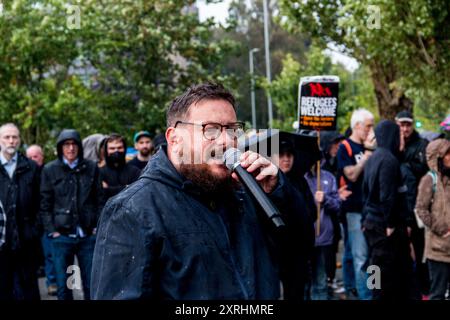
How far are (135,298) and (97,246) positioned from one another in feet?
0.94

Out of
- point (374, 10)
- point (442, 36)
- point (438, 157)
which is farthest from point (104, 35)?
point (438, 157)

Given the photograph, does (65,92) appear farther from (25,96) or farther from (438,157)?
(438,157)

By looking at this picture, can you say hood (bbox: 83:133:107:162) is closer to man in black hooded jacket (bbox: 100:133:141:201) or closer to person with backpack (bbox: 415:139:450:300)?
man in black hooded jacket (bbox: 100:133:141:201)

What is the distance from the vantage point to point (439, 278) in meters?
6.55

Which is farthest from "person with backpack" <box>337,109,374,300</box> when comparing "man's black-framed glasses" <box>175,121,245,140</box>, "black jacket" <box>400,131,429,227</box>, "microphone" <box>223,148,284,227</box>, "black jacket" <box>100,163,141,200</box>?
"microphone" <box>223,148,284,227</box>

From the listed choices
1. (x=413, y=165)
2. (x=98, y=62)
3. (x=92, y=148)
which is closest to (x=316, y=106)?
(x=413, y=165)

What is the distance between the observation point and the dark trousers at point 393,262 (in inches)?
272

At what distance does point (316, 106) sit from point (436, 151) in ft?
5.47

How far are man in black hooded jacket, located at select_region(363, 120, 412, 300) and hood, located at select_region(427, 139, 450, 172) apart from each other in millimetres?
335

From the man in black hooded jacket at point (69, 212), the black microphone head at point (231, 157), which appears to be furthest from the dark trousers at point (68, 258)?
the black microphone head at point (231, 157)

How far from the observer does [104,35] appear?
1338cm

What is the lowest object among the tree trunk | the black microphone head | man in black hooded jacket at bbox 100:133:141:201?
Result: man in black hooded jacket at bbox 100:133:141:201

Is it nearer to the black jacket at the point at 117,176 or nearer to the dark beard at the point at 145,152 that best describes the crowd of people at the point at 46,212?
the black jacket at the point at 117,176

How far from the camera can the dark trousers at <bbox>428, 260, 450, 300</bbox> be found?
21.2 ft
